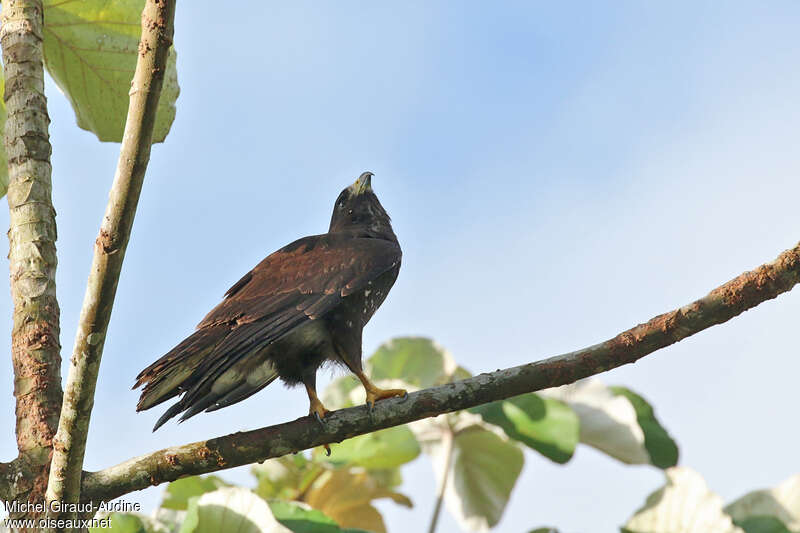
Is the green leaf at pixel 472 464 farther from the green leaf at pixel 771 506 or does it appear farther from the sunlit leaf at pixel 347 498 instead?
the green leaf at pixel 771 506

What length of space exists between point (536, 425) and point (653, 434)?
686mm

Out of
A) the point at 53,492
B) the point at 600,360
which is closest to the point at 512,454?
the point at 600,360

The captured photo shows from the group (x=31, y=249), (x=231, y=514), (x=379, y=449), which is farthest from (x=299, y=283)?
(x=31, y=249)

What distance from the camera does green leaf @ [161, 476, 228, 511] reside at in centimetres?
399

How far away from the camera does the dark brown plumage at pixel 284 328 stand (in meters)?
3.34

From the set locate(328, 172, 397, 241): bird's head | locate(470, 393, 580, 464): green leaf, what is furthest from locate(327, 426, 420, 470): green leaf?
locate(328, 172, 397, 241): bird's head

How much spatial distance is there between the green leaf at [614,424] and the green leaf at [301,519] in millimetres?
1211

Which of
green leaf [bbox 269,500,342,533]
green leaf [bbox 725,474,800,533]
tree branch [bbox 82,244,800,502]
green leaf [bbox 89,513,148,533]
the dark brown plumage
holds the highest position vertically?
the dark brown plumage

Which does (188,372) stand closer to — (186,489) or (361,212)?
(186,489)

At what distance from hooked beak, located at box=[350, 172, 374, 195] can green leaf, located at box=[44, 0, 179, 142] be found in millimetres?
1607

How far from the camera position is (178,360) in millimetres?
3283

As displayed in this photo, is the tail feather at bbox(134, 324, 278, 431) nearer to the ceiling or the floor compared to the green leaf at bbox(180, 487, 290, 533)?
nearer to the ceiling

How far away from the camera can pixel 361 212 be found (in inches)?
206

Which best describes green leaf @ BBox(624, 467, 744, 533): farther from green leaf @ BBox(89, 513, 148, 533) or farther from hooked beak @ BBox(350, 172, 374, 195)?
hooked beak @ BBox(350, 172, 374, 195)
